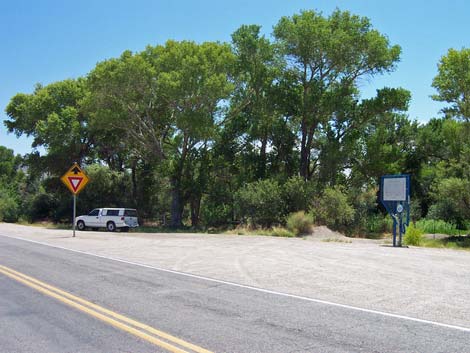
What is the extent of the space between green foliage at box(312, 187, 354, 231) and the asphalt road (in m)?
21.0

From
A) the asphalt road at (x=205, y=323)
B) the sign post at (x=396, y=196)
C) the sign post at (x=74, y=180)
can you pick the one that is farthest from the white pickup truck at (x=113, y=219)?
the asphalt road at (x=205, y=323)

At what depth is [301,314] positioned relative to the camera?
7.76 m

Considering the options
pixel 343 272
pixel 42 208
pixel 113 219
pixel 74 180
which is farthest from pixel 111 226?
pixel 343 272

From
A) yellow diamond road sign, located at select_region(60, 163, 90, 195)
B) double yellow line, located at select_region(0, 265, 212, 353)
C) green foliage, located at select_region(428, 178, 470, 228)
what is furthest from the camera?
green foliage, located at select_region(428, 178, 470, 228)

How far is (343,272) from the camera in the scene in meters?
12.4

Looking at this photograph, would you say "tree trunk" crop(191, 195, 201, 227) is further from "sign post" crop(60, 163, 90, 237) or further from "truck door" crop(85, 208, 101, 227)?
"sign post" crop(60, 163, 90, 237)

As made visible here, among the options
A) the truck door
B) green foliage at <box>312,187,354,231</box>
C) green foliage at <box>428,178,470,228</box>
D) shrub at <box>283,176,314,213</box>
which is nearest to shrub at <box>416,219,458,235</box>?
green foliage at <box>428,178,470,228</box>

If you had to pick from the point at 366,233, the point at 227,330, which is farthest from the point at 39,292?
the point at 366,233

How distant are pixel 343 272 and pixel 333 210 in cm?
1866

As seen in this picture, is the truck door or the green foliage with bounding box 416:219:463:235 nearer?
the green foliage with bounding box 416:219:463:235

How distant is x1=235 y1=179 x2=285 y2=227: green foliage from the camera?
31922mm

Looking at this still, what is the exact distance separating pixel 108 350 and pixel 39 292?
4.37 metres

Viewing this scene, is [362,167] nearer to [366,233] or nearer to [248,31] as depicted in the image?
[366,233]

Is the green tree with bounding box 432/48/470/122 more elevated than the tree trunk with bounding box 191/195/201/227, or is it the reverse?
the green tree with bounding box 432/48/470/122
